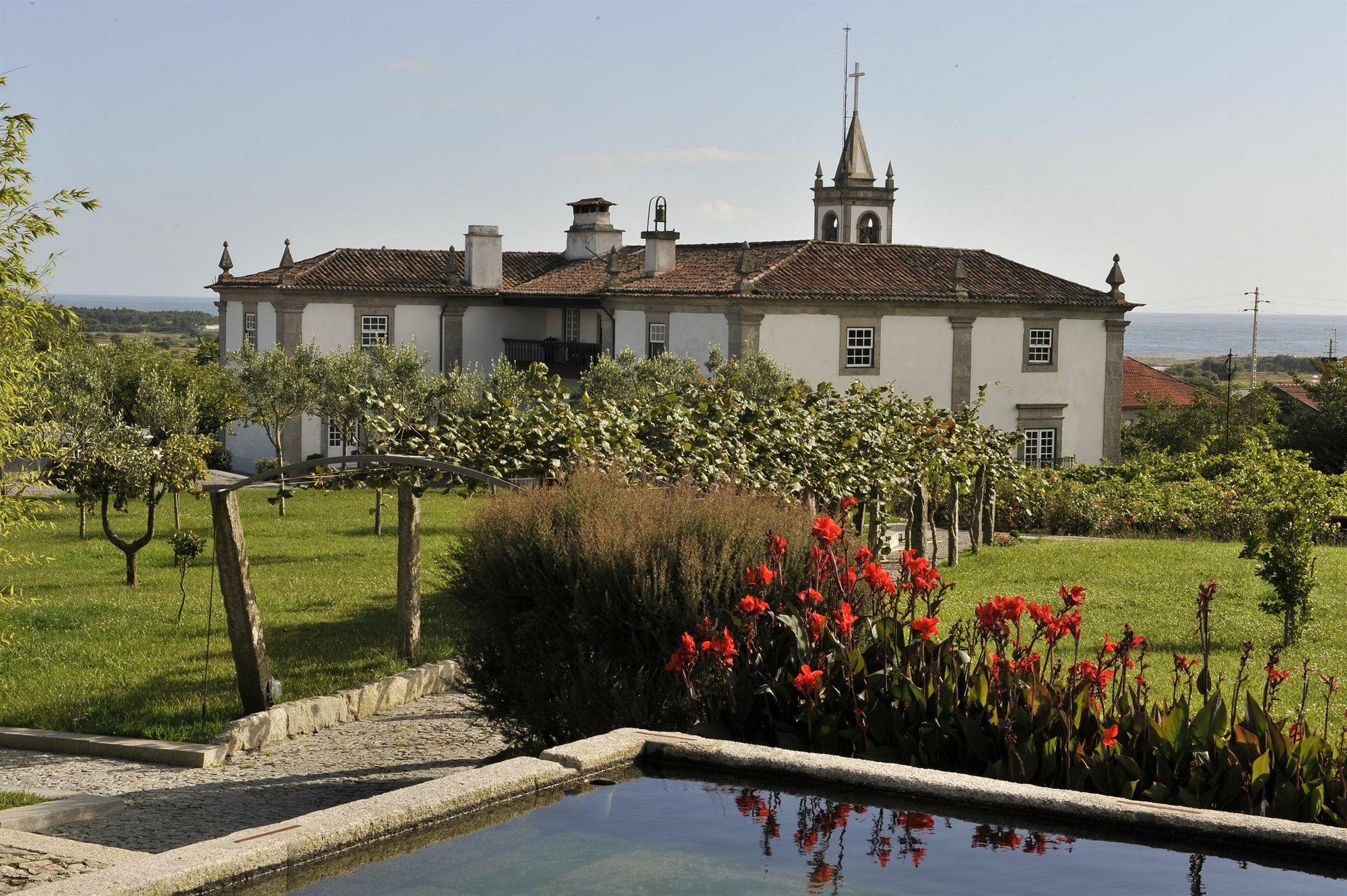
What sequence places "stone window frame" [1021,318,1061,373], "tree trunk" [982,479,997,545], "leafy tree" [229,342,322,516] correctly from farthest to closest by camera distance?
"stone window frame" [1021,318,1061,373], "leafy tree" [229,342,322,516], "tree trunk" [982,479,997,545]

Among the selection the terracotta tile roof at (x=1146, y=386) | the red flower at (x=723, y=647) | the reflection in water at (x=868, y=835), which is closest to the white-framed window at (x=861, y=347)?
the terracotta tile roof at (x=1146, y=386)

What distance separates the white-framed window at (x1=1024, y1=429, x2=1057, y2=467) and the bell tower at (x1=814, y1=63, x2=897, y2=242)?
2054cm

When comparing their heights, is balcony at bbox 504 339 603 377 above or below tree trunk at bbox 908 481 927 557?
above

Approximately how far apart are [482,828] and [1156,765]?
2.79 m

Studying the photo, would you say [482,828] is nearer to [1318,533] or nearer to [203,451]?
[203,451]

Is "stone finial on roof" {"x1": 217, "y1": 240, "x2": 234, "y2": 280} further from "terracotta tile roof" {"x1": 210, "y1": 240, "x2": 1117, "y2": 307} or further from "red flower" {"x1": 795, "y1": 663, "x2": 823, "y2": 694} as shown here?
"red flower" {"x1": 795, "y1": 663, "x2": 823, "y2": 694}

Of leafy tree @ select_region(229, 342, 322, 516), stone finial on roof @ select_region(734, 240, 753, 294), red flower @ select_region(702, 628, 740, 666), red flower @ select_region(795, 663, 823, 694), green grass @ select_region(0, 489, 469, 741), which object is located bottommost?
green grass @ select_region(0, 489, 469, 741)

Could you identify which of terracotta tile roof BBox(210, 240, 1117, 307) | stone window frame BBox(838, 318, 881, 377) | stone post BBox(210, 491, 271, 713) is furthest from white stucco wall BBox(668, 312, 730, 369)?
stone post BBox(210, 491, 271, 713)

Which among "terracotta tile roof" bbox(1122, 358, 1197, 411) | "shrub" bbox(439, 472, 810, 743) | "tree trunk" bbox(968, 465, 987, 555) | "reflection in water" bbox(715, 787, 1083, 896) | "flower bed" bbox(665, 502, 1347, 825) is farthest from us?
"terracotta tile roof" bbox(1122, 358, 1197, 411)

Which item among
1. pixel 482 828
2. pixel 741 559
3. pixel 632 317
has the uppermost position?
pixel 632 317

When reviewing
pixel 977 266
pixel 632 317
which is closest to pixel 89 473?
pixel 632 317

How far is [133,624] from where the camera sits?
14.2 meters

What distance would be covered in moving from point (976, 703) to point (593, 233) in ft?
132

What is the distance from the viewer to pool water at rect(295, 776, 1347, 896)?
4461mm
